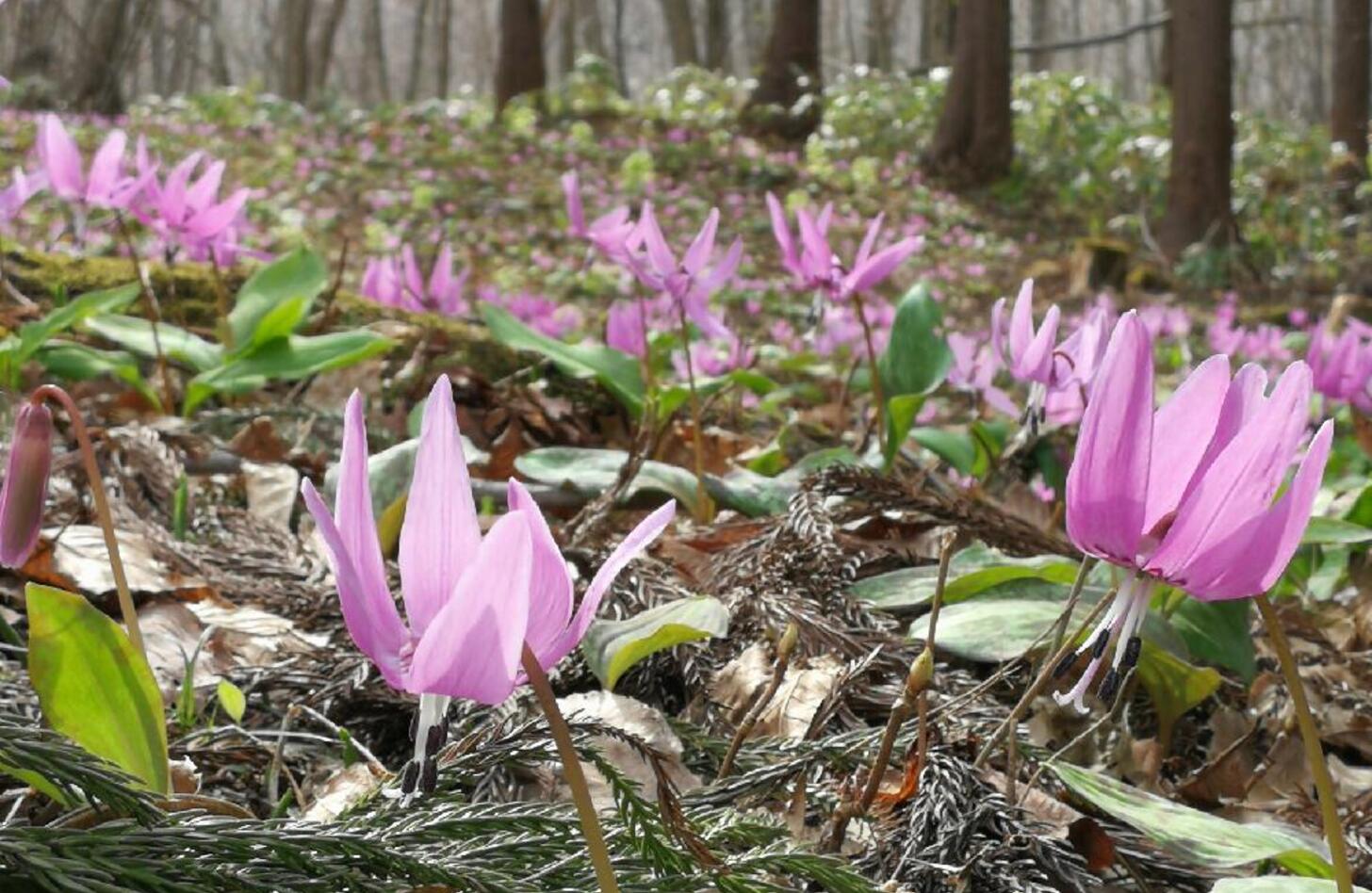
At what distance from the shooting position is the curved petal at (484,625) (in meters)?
0.60

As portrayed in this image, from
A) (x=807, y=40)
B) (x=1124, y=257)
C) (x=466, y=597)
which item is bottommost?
(x=1124, y=257)

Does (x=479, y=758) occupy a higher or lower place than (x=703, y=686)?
higher

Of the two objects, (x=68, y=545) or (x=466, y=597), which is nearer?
(x=466, y=597)

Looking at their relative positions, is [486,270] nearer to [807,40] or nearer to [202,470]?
[807,40]

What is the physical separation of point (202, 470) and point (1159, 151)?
12880 millimetres

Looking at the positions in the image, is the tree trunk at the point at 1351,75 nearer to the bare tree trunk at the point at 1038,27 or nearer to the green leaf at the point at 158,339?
the bare tree trunk at the point at 1038,27

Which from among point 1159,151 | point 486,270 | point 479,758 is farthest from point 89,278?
point 1159,151

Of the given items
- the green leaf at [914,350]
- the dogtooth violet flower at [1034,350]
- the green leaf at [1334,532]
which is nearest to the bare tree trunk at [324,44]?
the green leaf at [914,350]

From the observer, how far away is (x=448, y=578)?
0.66m

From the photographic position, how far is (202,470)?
233 centimetres

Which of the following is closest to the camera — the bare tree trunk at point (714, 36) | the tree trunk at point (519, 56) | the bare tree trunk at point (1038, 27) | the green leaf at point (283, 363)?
the green leaf at point (283, 363)

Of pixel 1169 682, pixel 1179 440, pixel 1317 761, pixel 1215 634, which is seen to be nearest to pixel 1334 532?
pixel 1215 634

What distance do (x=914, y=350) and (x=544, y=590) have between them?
6.58 feet

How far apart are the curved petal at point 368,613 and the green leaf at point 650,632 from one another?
48 centimetres
